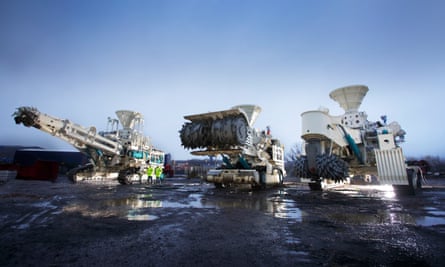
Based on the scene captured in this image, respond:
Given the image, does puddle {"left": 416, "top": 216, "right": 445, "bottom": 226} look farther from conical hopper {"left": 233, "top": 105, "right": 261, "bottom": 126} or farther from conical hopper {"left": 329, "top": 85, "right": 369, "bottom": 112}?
conical hopper {"left": 329, "top": 85, "right": 369, "bottom": 112}

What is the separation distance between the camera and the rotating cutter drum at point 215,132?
365 inches

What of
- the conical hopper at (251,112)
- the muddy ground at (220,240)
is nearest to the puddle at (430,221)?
the muddy ground at (220,240)

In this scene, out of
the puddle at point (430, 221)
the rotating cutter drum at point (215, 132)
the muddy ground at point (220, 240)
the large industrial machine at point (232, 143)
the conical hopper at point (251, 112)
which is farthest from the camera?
the conical hopper at point (251, 112)

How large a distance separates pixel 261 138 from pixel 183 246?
384 inches

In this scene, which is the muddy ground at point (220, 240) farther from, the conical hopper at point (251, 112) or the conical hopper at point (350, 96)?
the conical hopper at point (350, 96)

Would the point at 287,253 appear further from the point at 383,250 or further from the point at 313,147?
the point at 313,147

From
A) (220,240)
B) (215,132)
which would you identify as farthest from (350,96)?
(220,240)

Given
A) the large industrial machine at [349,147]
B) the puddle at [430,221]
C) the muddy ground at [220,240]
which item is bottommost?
the puddle at [430,221]

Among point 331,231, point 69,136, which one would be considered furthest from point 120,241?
point 69,136

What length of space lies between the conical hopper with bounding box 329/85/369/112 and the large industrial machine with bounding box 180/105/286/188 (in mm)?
5222

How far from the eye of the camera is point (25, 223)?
131 inches

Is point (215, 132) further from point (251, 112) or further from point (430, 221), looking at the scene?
point (430, 221)

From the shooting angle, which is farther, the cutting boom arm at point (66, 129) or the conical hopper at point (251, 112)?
the conical hopper at point (251, 112)

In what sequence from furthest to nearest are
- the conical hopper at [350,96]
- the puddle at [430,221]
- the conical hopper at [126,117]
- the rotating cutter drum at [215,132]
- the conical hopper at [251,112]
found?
the conical hopper at [126,117] < the conical hopper at [350,96] < the conical hopper at [251,112] < the rotating cutter drum at [215,132] < the puddle at [430,221]
